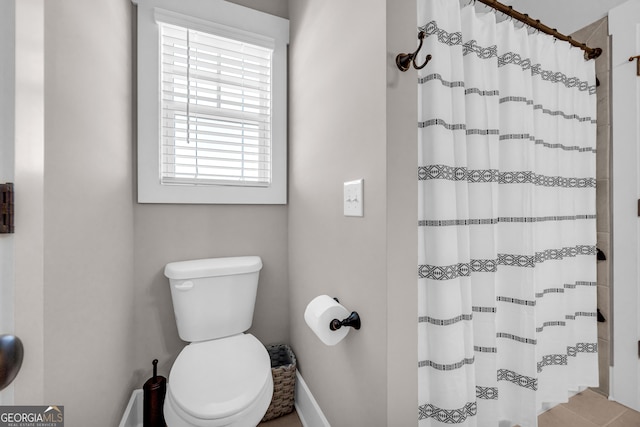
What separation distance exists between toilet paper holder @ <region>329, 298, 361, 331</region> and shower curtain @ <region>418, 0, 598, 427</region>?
0.26 m

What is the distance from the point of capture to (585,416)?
1.33 metres

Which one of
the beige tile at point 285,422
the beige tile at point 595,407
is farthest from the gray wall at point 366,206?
the beige tile at point 595,407

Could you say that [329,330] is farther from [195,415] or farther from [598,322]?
[598,322]

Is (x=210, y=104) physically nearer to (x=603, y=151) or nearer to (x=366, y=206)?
(x=366, y=206)

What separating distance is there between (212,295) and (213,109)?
3.36ft

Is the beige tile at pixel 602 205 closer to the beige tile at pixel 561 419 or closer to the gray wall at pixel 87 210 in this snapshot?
the beige tile at pixel 561 419

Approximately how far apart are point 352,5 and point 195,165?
1069 millimetres

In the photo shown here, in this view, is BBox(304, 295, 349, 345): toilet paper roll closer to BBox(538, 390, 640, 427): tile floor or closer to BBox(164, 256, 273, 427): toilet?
BBox(164, 256, 273, 427): toilet

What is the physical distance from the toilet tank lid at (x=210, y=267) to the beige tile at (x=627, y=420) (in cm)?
198

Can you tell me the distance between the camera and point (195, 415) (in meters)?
0.88

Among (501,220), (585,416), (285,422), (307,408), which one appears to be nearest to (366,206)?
(501,220)

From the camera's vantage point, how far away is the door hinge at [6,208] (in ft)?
1.52

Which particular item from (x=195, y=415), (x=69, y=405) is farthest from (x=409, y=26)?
(x=69, y=405)

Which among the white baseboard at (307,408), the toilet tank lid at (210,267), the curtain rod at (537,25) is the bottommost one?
the white baseboard at (307,408)
